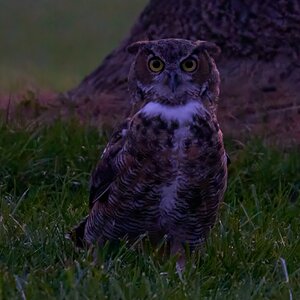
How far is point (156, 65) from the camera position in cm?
547

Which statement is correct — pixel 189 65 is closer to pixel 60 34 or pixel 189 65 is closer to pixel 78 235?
pixel 78 235

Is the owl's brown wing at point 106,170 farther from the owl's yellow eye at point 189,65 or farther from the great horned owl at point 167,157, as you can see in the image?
the owl's yellow eye at point 189,65

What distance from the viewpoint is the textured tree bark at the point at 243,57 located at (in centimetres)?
807

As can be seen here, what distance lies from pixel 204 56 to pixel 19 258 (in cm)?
131

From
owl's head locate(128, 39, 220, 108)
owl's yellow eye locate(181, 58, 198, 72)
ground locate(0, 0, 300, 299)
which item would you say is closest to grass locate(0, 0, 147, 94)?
ground locate(0, 0, 300, 299)

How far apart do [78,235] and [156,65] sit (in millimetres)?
989

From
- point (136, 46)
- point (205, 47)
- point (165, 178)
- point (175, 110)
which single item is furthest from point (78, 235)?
point (205, 47)

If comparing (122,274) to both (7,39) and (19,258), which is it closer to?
(19,258)

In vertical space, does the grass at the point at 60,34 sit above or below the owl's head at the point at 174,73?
below

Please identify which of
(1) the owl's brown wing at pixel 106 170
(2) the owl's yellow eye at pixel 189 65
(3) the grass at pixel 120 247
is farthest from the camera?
(1) the owl's brown wing at pixel 106 170

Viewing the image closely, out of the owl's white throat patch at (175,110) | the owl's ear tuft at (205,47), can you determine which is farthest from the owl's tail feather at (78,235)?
the owl's ear tuft at (205,47)

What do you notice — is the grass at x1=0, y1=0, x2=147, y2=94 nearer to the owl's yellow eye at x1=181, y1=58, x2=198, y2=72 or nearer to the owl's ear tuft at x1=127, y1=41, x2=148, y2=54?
the owl's ear tuft at x1=127, y1=41, x2=148, y2=54

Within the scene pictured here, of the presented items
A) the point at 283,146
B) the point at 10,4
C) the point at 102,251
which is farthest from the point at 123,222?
the point at 10,4

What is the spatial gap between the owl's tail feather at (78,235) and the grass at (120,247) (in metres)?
0.06
